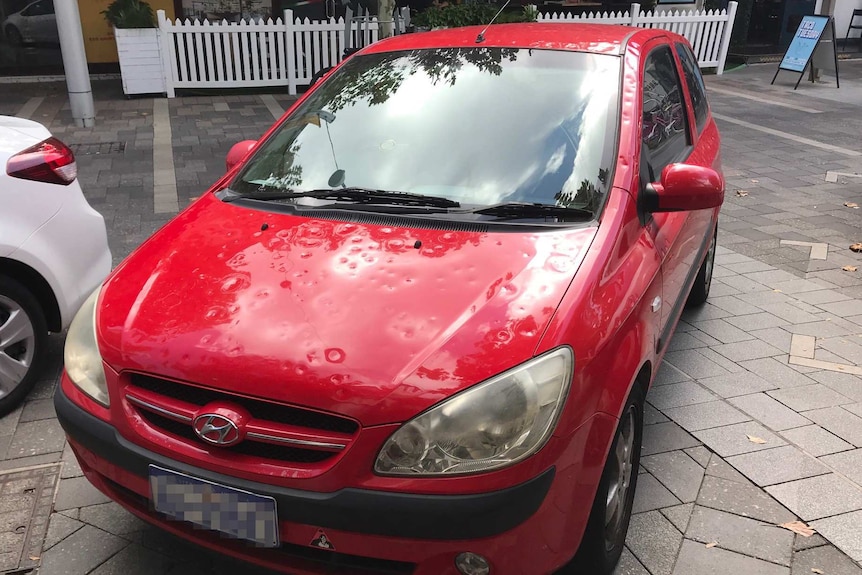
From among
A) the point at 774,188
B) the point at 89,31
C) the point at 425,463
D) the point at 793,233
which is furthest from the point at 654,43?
the point at 89,31

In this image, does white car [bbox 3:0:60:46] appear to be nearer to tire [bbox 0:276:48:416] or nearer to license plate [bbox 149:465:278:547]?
tire [bbox 0:276:48:416]

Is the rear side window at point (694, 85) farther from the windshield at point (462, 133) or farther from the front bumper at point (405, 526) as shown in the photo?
the front bumper at point (405, 526)

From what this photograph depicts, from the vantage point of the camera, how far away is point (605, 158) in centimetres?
254

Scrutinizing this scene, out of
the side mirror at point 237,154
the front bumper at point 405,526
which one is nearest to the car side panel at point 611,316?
the front bumper at point 405,526

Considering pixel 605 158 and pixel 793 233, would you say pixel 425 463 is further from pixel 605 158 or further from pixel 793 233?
pixel 793 233

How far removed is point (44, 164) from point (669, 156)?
2736 millimetres

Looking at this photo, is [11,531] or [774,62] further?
[774,62]

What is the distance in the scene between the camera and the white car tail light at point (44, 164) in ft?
10.3

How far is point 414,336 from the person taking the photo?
1884 mm

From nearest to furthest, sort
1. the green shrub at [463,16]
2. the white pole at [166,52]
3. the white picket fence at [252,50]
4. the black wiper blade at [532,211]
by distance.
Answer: the black wiper blade at [532,211]
the green shrub at [463,16]
the white pole at [166,52]
the white picket fence at [252,50]

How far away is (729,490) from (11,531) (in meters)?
2.61

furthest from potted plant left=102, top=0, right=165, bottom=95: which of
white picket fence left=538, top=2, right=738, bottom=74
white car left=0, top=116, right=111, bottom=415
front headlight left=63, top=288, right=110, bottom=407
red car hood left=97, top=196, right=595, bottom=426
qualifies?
front headlight left=63, top=288, right=110, bottom=407

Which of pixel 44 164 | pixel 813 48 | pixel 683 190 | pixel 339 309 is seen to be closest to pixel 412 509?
pixel 339 309

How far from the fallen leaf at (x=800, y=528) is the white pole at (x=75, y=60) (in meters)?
8.92
